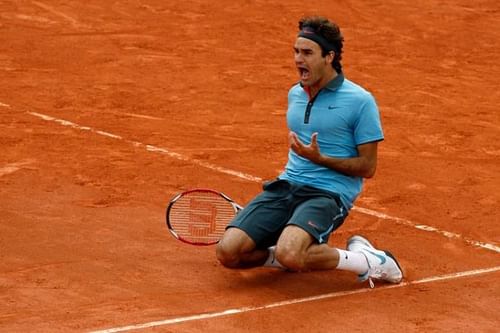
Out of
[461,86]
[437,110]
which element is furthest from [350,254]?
[461,86]

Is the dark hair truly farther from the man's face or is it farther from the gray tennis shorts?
the gray tennis shorts

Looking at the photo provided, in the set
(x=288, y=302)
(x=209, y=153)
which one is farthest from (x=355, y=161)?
(x=209, y=153)

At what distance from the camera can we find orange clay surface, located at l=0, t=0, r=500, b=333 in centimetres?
798

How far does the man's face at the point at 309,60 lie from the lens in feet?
27.6

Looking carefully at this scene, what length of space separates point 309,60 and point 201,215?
1.39 metres

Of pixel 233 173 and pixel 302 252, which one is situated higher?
pixel 302 252

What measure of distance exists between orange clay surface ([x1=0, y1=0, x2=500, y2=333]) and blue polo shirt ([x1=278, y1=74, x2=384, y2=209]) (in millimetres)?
687

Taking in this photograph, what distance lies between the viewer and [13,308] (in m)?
7.68

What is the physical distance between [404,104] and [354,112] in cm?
575

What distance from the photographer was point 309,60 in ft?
27.6

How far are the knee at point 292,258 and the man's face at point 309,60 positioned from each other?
121 centimetres

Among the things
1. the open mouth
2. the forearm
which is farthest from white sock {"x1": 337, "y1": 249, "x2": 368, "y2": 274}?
the open mouth

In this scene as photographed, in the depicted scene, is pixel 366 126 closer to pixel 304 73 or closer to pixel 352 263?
pixel 304 73

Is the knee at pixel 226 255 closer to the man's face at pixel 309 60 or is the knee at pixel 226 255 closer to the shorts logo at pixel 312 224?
the shorts logo at pixel 312 224
